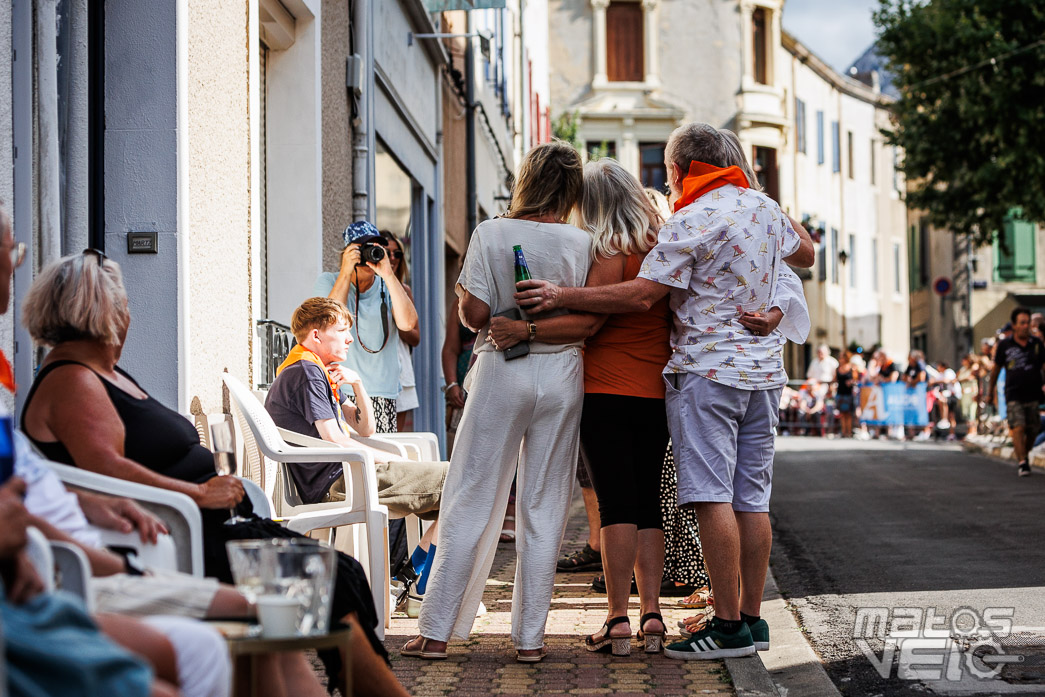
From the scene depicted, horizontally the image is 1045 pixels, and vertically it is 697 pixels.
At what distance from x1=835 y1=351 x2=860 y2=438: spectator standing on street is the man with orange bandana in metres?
23.9

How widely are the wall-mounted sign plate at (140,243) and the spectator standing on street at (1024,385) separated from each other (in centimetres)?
1264

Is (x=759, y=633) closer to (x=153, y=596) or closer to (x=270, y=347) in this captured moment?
(x=153, y=596)

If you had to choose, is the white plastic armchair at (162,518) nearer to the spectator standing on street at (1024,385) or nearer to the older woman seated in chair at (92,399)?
the older woman seated in chair at (92,399)

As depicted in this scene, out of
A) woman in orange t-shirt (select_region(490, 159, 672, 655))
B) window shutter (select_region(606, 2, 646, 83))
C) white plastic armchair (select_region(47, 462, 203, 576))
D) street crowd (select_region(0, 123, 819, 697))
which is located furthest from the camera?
window shutter (select_region(606, 2, 646, 83))

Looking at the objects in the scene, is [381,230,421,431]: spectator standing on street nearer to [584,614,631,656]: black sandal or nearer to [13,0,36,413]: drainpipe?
[13,0,36,413]: drainpipe

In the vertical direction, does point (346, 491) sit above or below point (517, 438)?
below

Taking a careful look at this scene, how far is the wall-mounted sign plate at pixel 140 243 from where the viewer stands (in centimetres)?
624

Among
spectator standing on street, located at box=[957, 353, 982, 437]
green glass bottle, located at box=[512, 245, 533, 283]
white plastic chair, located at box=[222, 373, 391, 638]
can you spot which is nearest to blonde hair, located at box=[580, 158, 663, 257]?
green glass bottle, located at box=[512, 245, 533, 283]

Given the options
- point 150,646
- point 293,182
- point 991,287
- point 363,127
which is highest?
point 363,127

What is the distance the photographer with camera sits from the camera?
7.76 meters

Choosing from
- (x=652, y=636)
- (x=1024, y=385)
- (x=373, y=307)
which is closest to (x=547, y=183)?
(x=652, y=636)

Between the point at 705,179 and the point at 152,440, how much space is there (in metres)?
2.52

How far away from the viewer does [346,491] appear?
629 centimetres

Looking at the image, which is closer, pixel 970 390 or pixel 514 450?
pixel 514 450
